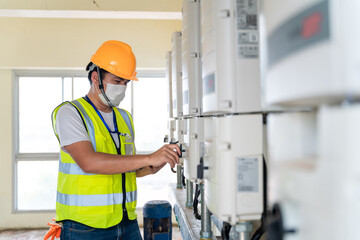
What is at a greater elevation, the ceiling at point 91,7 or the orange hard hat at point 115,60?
the ceiling at point 91,7

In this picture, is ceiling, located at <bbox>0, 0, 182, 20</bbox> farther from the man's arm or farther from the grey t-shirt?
the man's arm

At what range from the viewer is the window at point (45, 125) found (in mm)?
4773

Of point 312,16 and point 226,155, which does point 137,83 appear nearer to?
point 226,155

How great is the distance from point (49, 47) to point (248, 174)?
13.2 feet

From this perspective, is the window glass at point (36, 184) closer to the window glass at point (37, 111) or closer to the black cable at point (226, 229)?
the window glass at point (37, 111)

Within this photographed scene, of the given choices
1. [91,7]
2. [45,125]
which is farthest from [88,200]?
[45,125]

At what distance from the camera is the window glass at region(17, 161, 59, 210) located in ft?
15.7

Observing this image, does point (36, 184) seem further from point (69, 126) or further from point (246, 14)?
point (246, 14)

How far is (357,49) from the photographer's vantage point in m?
0.46

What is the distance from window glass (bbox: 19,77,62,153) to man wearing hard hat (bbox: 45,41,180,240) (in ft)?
10.3

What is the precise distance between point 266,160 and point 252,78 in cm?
28

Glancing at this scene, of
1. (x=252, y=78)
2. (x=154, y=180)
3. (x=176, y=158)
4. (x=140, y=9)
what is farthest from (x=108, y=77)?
(x=154, y=180)

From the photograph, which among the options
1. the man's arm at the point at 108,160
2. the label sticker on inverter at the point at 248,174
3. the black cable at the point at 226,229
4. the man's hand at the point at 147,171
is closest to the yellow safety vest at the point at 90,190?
the man's arm at the point at 108,160

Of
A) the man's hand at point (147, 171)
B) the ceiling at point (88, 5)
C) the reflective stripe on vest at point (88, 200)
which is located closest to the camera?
the reflective stripe on vest at point (88, 200)
